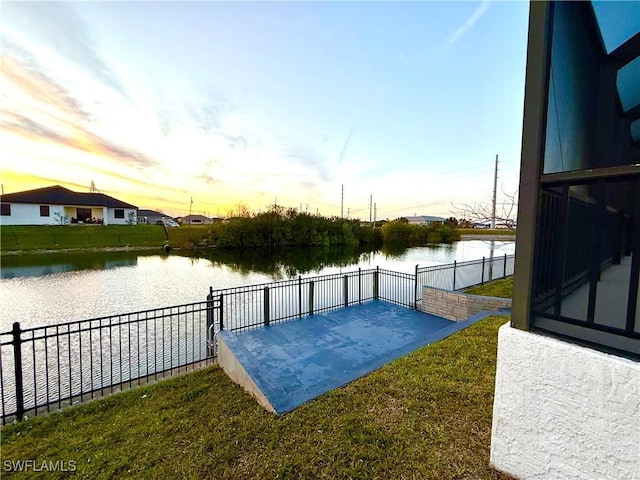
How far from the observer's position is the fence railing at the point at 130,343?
162 inches

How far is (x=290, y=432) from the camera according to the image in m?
2.76

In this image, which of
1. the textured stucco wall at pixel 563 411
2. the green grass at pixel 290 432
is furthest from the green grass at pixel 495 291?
the textured stucco wall at pixel 563 411

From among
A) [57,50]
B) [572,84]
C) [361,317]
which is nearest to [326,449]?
[572,84]

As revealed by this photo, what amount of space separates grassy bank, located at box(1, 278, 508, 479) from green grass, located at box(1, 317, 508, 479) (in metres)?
0.01

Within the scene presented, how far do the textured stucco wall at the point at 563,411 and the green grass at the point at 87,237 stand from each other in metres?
32.9

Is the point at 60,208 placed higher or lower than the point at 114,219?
higher

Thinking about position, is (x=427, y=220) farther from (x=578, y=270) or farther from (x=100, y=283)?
(x=578, y=270)

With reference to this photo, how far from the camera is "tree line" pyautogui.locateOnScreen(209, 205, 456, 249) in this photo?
109 feet

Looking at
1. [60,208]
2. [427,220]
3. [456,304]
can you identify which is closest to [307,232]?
[456,304]

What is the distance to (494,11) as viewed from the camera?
5.78 m

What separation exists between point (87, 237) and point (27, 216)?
14659mm

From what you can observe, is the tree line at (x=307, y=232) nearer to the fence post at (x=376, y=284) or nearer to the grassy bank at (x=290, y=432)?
the fence post at (x=376, y=284)

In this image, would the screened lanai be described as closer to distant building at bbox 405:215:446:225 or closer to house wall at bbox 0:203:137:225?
distant building at bbox 405:215:446:225

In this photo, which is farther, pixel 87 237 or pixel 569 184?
pixel 87 237
